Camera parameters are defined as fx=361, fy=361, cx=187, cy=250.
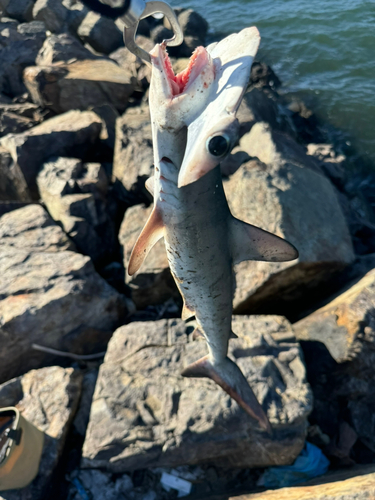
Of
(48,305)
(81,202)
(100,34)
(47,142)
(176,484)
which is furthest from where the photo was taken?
(100,34)

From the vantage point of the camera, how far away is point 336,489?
258cm

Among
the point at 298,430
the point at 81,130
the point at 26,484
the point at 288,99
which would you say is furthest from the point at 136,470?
the point at 288,99

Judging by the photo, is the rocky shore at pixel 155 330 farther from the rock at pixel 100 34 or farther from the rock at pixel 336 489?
the rock at pixel 100 34

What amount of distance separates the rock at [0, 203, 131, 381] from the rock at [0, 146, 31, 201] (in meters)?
1.29

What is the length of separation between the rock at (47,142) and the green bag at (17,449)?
355 cm

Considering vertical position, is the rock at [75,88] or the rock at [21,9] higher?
the rock at [21,9]

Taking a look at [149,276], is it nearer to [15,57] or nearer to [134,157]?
[134,157]

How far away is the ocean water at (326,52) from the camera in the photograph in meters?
8.65

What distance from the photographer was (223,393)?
329 centimetres

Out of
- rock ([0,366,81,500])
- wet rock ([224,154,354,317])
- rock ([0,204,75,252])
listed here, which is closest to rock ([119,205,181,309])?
rock ([0,204,75,252])

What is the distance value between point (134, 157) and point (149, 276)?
6.37 ft

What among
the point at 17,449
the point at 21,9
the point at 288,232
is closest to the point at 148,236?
the point at 17,449

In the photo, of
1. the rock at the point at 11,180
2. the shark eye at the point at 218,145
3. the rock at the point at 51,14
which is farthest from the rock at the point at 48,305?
the rock at the point at 51,14

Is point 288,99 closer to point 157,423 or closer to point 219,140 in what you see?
point 157,423
